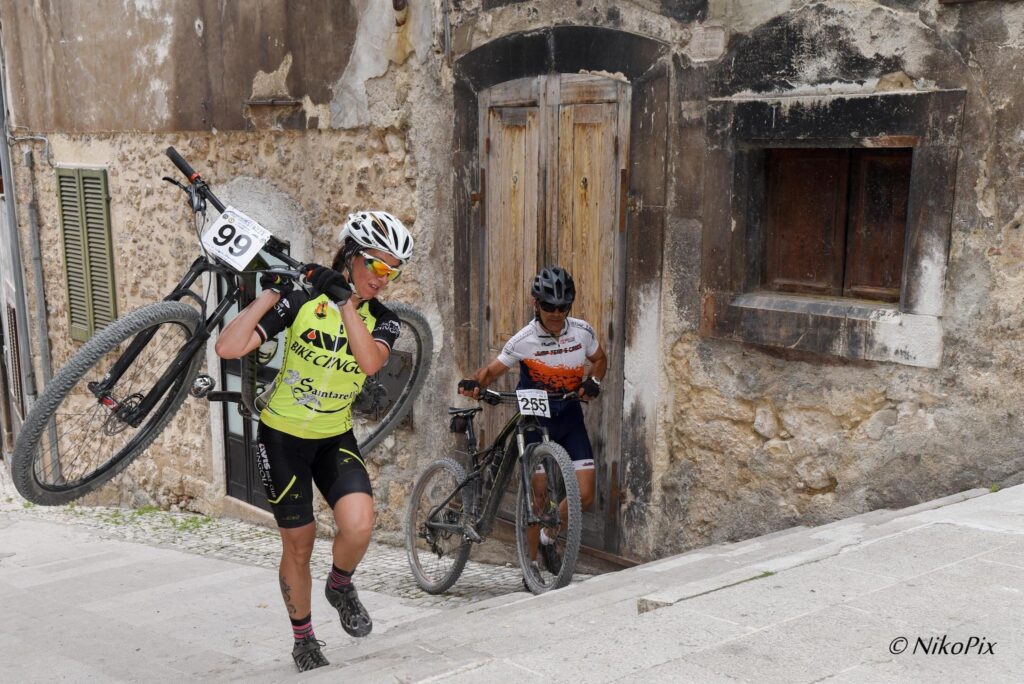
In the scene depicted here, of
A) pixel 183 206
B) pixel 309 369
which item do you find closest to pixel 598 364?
pixel 309 369

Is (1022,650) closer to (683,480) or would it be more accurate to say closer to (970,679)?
(970,679)

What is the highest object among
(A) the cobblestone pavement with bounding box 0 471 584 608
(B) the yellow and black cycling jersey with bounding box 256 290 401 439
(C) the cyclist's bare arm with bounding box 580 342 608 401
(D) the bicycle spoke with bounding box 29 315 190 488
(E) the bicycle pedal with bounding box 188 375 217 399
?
(B) the yellow and black cycling jersey with bounding box 256 290 401 439

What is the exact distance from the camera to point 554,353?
5.41m

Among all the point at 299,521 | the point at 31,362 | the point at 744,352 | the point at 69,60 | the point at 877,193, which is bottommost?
the point at 31,362

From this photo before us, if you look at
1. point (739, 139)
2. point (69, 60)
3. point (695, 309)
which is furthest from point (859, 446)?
point (69, 60)

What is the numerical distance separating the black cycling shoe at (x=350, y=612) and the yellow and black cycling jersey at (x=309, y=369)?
66 cm

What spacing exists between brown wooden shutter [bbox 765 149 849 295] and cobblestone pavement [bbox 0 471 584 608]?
207cm

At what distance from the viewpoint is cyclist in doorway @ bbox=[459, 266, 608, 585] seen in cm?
526

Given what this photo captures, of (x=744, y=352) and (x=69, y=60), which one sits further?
(x=69, y=60)

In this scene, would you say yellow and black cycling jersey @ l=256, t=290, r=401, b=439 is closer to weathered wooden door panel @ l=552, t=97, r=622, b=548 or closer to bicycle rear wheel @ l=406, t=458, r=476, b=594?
bicycle rear wheel @ l=406, t=458, r=476, b=594

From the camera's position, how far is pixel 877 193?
488 cm

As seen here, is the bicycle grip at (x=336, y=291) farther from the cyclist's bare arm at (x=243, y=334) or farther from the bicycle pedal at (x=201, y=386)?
the bicycle pedal at (x=201, y=386)

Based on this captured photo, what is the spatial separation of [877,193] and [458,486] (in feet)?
8.40

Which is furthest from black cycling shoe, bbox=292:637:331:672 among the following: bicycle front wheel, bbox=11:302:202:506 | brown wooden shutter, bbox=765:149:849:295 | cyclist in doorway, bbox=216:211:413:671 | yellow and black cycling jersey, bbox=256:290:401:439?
brown wooden shutter, bbox=765:149:849:295
